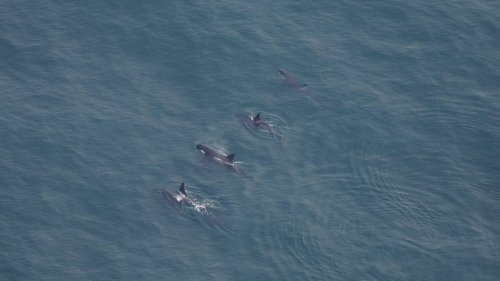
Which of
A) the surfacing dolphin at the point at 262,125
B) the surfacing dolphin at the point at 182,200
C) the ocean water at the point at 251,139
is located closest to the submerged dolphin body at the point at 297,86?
the ocean water at the point at 251,139

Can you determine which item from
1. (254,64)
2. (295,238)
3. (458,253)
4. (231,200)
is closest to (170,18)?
(254,64)

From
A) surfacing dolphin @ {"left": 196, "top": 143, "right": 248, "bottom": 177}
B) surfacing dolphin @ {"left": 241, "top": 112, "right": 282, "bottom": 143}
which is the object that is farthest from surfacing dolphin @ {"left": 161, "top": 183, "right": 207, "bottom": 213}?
surfacing dolphin @ {"left": 241, "top": 112, "right": 282, "bottom": 143}

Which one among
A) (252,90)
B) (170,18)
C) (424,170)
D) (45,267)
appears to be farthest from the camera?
(170,18)

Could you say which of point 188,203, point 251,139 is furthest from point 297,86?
point 188,203

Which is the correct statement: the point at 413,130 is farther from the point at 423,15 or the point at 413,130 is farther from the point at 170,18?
the point at 170,18

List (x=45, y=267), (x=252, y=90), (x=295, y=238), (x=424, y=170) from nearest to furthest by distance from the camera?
(x=45, y=267) < (x=295, y=238) < (x=424, y=170) < (x=252, y=90)

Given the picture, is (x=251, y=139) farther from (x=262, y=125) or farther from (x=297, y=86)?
(x=297, y=86)

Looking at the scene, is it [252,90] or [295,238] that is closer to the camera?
[295,238]
